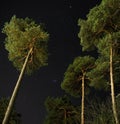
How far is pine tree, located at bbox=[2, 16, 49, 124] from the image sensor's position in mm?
21844

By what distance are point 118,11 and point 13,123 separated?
19.5 meters

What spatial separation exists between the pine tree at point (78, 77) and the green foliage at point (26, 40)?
4781 mm

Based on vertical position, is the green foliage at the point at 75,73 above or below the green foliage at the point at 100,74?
above

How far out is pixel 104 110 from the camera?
19641 mm

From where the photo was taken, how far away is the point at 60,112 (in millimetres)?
33625

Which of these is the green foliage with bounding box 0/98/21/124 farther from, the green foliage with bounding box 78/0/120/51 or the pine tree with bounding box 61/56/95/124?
the green foliage with bounding box 78/0/120/51

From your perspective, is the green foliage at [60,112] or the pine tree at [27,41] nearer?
the pine tree at [27,41]

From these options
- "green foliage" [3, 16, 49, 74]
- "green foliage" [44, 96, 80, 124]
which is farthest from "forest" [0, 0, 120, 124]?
"green foliage" [44, 96, 80, 124]

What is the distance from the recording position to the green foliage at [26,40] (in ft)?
71.7

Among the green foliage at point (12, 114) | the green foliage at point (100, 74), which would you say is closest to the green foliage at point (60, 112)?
the green foliage at point (12, 114)

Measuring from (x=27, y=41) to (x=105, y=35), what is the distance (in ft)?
20.8

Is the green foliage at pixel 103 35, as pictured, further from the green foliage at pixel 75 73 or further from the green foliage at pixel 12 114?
the green foliage at pixel 12 114

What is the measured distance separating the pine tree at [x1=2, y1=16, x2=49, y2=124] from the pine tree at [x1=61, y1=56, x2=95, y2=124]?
4.78 meters

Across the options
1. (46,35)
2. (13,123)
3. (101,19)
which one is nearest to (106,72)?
(101,19)
